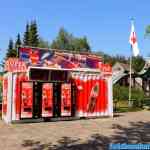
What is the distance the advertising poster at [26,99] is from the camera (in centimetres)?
1708

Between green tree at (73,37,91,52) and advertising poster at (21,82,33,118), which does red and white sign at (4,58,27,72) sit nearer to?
advertising poster at (21,82,33,118)

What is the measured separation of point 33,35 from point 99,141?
77.4 metres

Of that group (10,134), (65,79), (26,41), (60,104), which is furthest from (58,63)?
(26,41)

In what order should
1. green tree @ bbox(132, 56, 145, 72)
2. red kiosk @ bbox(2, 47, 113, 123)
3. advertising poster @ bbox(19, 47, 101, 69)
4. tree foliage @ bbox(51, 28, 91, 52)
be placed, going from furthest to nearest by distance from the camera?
tree foliage @ bbox(51, 28, 91, 52) < green tree @ bbox(132, 56, 145, 72) < advertising poster @ bbox(19, 47, 101, 69) < red kiosk @ bbox(2, 47, 113, 123)

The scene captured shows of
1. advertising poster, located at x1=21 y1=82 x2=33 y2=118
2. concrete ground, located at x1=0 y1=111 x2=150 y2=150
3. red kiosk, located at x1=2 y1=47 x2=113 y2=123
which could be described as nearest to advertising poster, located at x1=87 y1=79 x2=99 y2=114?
red kiosk, located at x1=2 y1=47 x2=113 y2=123

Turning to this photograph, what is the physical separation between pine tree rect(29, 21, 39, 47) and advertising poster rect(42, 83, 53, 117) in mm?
69358

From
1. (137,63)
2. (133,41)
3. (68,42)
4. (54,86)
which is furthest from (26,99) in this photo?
(68,42)

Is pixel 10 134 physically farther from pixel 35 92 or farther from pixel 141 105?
pixel 141 105

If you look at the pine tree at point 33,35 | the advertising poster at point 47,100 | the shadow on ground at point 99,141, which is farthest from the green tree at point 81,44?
the shadow on ground at point 99,141

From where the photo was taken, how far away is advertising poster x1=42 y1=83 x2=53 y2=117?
1766 centimetres

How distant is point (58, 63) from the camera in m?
18.4

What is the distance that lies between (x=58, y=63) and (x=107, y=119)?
3.91 m

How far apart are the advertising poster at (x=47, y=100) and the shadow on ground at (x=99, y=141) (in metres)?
3.60

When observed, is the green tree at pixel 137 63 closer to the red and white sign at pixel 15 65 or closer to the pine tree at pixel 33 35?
the pine tree at pixel 33 35
